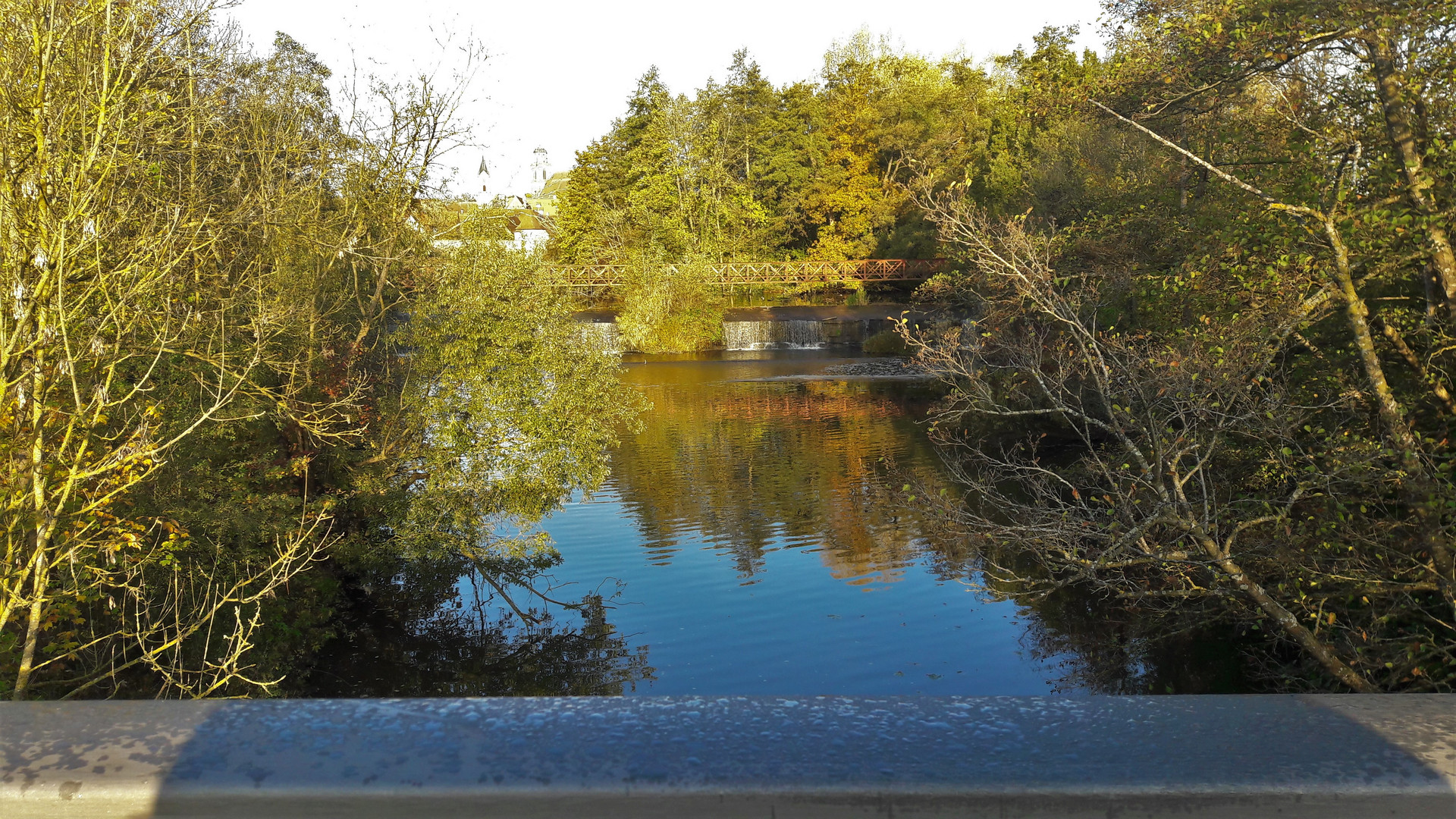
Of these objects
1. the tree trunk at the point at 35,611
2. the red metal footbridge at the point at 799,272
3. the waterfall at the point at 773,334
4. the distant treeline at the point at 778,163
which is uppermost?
the distant treeline at the point at 778,163

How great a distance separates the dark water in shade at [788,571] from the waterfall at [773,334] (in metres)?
21.5

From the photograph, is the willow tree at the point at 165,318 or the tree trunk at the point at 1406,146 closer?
the willow tree at the point at 165,318

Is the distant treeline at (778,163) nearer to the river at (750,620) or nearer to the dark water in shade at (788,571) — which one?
the dark water in shade at (788,571)

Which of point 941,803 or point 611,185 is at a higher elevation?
point 611,185

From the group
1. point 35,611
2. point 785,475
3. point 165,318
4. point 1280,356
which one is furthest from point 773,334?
point 35,611

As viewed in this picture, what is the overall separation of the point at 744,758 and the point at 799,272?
53194 millimetres

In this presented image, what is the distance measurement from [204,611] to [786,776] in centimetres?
863

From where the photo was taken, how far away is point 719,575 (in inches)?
544

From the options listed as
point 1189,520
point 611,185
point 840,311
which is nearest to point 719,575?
point 1189,520

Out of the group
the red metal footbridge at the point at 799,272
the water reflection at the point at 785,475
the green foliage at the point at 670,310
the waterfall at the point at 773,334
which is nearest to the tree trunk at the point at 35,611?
the water reflection at the point at 785,475

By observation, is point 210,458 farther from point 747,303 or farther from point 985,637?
point 747,303

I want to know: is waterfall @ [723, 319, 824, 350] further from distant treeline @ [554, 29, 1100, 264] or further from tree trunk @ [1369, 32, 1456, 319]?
tree trunk @ [1369, 32, 1456, 319]

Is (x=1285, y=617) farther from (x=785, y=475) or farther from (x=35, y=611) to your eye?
(x=785, y=475)

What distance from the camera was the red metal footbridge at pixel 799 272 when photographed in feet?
167
